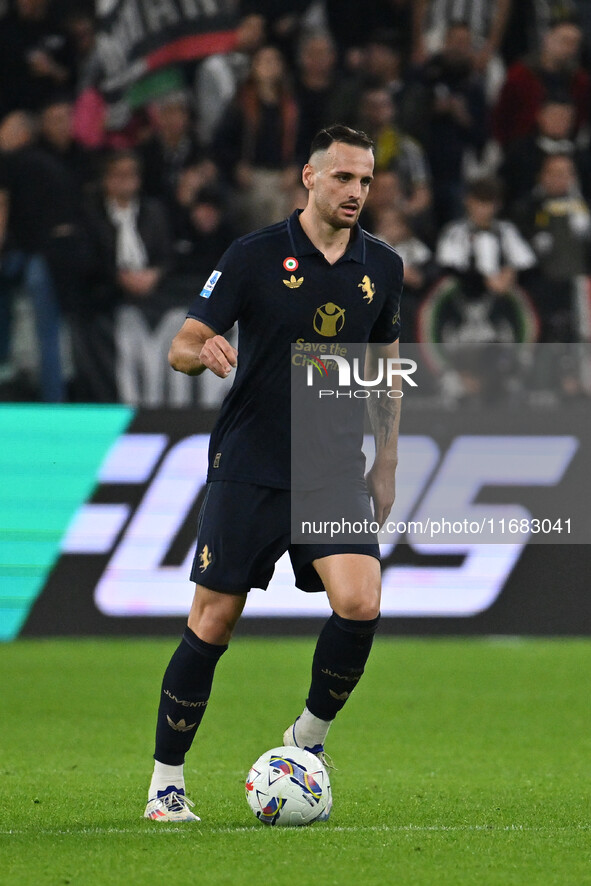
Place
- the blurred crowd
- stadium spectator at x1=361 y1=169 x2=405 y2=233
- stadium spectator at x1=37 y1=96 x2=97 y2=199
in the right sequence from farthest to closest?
stadium spectator at x1=361 y1=169 x2=405 y2=233, stadium spectator at x1=37 y1=96 x2=97 y2=199, the blurred crowd

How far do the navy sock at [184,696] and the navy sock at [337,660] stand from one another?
0.32 metres

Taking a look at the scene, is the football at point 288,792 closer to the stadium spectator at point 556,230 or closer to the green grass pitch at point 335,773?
the green grass pitch at point 335,773

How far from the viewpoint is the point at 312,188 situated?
4465mm

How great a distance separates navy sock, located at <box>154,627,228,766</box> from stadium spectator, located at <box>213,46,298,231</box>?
752 cm

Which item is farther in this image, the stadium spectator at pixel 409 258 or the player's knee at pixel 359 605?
the stadium spectator at pixel 409 258

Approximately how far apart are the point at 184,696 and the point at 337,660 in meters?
0.48

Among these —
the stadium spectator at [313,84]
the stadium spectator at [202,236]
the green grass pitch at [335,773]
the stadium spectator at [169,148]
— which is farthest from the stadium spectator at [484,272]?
the green grass pitch at [335,773]

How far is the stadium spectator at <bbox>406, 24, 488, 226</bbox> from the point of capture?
39.4ft

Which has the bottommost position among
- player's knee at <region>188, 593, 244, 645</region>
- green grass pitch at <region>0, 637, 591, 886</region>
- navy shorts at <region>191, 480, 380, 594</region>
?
green grass pitch at <region>0, 637, 591, 886</region>

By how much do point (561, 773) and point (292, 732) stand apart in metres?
1.33

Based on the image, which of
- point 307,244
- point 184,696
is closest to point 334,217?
point 307,244

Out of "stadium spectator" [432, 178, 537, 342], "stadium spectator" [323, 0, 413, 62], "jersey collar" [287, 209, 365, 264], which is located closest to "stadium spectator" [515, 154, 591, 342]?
"stadium spectator" [432, 178, 537, 342]

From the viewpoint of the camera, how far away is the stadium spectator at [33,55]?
461 inches

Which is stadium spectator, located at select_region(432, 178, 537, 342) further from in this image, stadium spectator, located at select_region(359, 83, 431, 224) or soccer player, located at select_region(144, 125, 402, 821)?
soccer player, located at select_region(144, 125, 402, 821)
